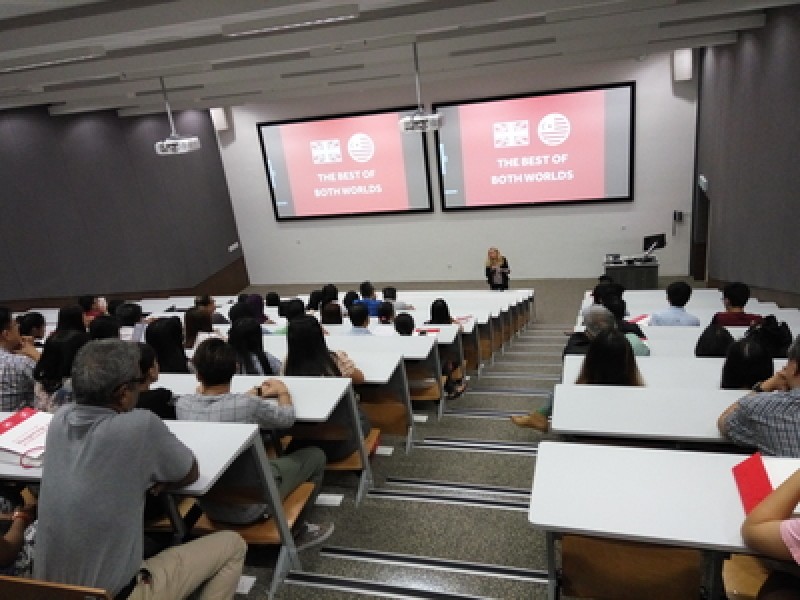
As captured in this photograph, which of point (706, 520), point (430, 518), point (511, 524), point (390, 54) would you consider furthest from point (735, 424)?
point (390, 54)

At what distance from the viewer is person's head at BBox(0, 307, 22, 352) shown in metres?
3.20

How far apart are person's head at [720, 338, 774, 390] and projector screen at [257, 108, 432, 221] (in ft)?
24.2

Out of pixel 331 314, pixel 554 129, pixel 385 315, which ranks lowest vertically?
pixel 385 315

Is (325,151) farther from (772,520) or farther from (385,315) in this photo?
(772,520)

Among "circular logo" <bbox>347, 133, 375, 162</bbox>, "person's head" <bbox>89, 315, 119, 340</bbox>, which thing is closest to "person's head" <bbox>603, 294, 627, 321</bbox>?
"person's head" <bbox>89, 315, 119, 340</bbox>

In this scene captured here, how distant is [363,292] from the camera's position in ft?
18.0

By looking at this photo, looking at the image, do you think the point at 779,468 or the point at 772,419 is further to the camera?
the point at 772,419

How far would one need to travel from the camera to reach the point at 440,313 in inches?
192

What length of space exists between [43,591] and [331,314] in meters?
3.17

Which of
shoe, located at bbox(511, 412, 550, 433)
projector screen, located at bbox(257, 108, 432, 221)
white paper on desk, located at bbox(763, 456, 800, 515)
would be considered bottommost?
shoe, located at bbox(511, 412, 550, 433)

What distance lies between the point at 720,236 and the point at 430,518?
6300 mm

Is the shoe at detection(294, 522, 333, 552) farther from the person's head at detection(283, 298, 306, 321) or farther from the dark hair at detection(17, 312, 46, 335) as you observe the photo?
the dark hair at detection(17, 312, 46, 335)

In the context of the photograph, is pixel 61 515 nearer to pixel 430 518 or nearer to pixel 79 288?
pixel 430 518

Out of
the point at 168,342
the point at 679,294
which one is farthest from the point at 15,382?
the point at 679,294
